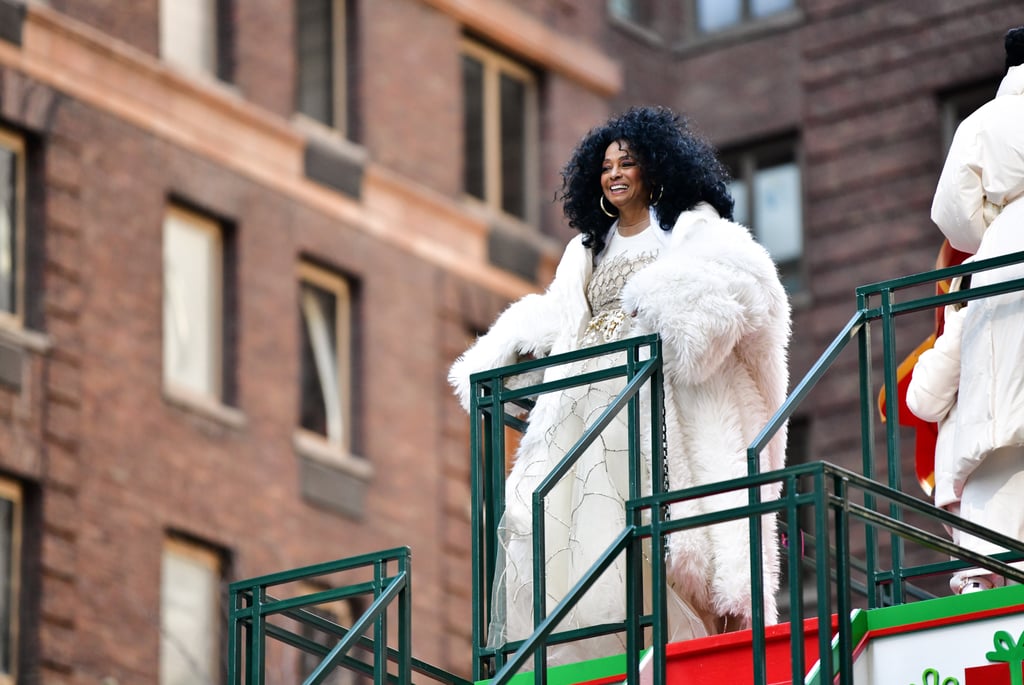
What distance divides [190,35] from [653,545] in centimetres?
1889

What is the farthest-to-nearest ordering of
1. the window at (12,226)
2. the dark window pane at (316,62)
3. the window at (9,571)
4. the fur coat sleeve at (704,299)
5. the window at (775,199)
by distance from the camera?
the window at (775,199), the dark window pane at (316,62), the window at (12,226), the window at (9,571), the fur coat sleeve at (704,299)

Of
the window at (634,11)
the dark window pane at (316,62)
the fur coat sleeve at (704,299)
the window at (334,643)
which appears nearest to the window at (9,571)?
the window at (334,643)

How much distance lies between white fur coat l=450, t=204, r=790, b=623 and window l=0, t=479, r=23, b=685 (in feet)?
45.8

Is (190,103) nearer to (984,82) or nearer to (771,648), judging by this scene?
(984,82)

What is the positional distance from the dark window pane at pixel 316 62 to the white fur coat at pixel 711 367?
17.9 meters

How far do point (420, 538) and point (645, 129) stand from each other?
17.6 meters

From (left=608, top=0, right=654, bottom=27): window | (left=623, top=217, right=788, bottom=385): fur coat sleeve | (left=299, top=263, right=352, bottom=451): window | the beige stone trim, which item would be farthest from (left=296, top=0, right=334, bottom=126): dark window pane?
(left=623, top=217, right=788, bottom=385): fur coat sleeve

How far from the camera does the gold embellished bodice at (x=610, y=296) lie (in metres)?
11.3

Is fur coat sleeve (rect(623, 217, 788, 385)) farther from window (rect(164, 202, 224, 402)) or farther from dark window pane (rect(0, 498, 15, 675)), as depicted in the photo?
window (rect(164, 202, 224, 402))

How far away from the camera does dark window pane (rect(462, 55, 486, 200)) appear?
102 ft

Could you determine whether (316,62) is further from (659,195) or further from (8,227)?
(659,195)

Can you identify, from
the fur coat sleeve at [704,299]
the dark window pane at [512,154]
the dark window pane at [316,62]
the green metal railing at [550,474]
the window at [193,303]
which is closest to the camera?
the green metal railing at [550,474]

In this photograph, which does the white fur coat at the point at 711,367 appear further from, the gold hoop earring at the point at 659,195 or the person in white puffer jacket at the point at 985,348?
the person in white puffer jacket at the point at 985,348

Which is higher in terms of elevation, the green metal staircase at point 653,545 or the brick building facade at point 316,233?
the brick building facade at point 316,233
